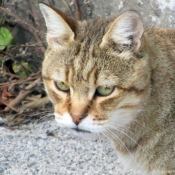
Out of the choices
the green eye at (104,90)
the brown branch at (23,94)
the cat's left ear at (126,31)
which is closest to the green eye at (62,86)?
the green eye at (104,90)

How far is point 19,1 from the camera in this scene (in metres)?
4.52

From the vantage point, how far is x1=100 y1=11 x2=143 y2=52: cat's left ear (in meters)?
2.41

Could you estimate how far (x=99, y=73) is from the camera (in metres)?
2.48

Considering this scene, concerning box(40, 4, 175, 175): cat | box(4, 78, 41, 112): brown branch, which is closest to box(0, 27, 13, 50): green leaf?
box(4, 78, 41, 112): brown branch

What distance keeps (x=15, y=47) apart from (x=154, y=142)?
2095 mm

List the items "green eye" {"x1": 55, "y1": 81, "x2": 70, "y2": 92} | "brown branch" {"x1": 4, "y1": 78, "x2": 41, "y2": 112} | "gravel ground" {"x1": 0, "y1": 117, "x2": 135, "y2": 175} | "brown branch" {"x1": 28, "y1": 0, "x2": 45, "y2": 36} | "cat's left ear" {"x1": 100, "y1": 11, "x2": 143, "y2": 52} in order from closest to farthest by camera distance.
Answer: "cat's left ear" {"x1": 100, "y1": 11, "x2": 143, "y2": 52}, "green eye" {"x1": 55, "y1": 81, "x2": 70, "y2": 92}, "gravel ground" {"x1": 0, "y1": 117, "x2": 135, "y2": 175}, "brown branch" {"x1": 4, "y1": 78, "x2": 41, "y2": 112}, "brown branch" {"x1": 28, "y1": 0, "x2": 45, "y2": 36}

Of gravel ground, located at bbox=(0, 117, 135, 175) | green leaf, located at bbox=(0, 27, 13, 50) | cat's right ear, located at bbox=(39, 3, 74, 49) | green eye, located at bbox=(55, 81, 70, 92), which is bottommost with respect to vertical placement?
gravel ground, located at bbox=(0, 117, 135, 175)

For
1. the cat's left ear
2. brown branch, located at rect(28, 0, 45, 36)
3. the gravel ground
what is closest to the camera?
the cat's left ear

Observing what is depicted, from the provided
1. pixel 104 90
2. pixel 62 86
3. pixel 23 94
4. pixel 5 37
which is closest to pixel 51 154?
pixel 23 94

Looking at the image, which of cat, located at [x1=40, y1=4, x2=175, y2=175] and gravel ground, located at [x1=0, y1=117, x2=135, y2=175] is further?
gravel ground, located at [x1=0, y1=117, x2=135, y2=175]

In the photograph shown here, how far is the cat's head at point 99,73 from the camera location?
245 centimetres

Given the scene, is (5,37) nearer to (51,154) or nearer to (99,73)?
(51,154)

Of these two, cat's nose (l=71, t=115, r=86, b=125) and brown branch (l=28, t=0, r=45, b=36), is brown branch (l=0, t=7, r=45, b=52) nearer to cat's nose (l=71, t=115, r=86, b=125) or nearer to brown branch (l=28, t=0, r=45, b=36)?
brown branch (l=28, t=0, r=45, b=36)

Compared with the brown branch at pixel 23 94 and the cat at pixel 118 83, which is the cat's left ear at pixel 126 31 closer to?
the cat at pixel 118 83
